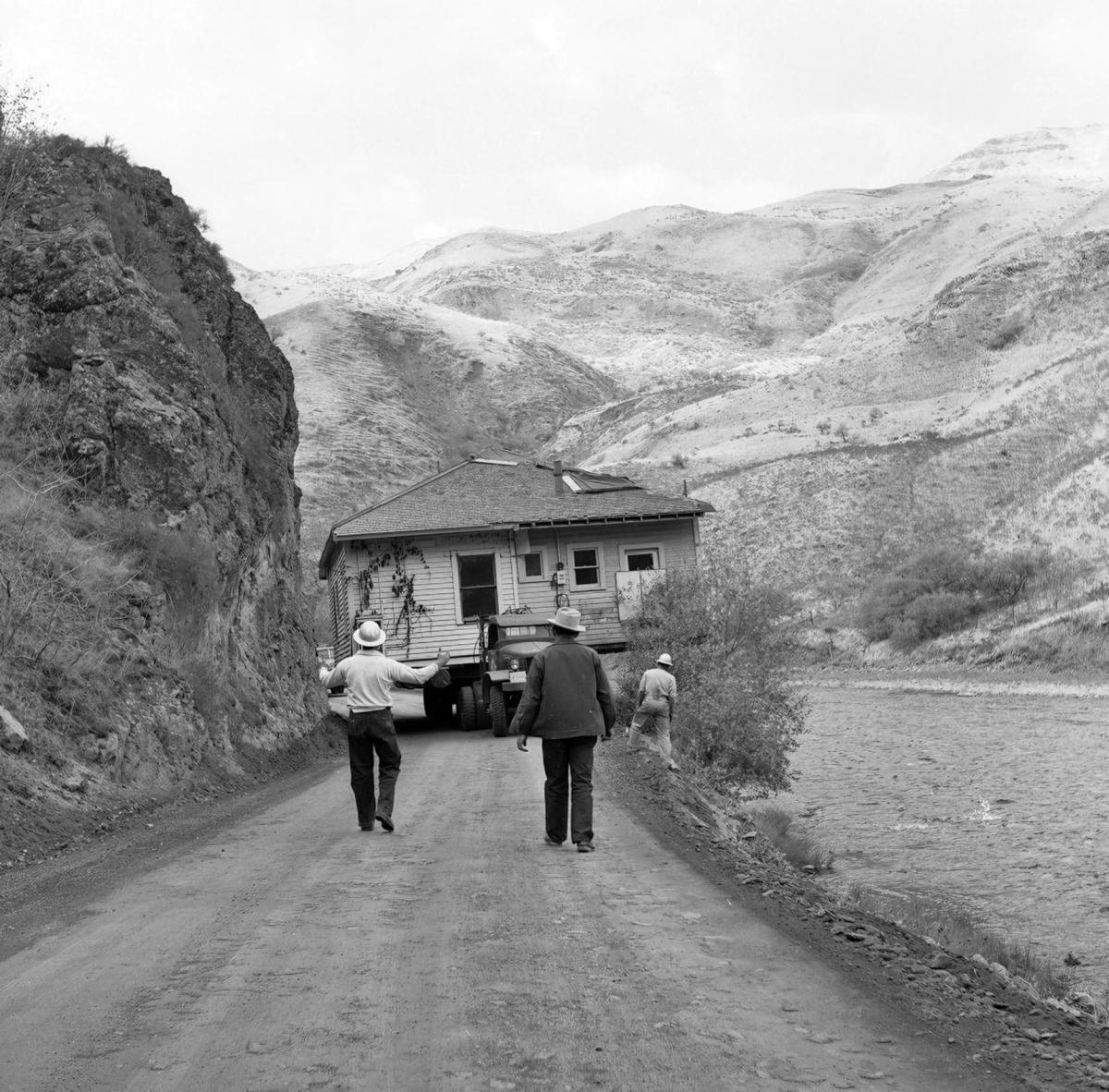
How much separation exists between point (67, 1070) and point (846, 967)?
3.68 m

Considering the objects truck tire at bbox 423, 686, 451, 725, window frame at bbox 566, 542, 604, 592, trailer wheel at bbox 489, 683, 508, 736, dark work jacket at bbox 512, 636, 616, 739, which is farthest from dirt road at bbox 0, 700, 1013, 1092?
window frame at bbox 566, 542, 604, 592

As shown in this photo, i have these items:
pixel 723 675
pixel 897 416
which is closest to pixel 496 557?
pixel 723 675

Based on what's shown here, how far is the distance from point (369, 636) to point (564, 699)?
2.13 metres

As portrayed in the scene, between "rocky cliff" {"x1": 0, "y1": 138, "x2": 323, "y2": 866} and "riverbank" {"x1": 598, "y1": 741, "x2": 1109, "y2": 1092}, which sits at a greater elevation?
"rocky cliff" {"x1": 0, "y1": 138, "x2": 323, "y2": 866}

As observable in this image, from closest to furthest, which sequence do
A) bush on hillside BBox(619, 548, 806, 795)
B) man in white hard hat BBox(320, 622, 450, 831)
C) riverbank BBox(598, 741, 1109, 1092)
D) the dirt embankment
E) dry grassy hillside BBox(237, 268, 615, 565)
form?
riverbank BBox(598, 741, 1109, 1092)
the dirt embankment
man in white hard hat BBox(320, 622, 450, 831)
bush on hillside BBox(619, 548, 806, 795)
dry grassy hillside BBox(237, 268, 615, 565)

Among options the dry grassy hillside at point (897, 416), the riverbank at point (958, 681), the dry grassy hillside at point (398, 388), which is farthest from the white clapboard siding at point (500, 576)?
the dry grassy hillside at point (398, 388)

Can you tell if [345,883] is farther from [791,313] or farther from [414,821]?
[791,313]

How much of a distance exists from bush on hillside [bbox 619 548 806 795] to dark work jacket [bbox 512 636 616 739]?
876cm

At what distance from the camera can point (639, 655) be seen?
26.8m

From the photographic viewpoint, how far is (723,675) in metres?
21.8

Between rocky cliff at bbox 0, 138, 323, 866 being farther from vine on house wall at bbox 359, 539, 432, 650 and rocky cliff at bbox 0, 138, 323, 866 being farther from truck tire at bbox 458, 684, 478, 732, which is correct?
vine on house wall at bbox 359, 539, 432, 650

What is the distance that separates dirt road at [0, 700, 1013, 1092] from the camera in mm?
4805

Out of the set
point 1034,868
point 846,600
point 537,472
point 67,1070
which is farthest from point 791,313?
point 67,1070

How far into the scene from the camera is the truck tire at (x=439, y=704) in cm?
3167
